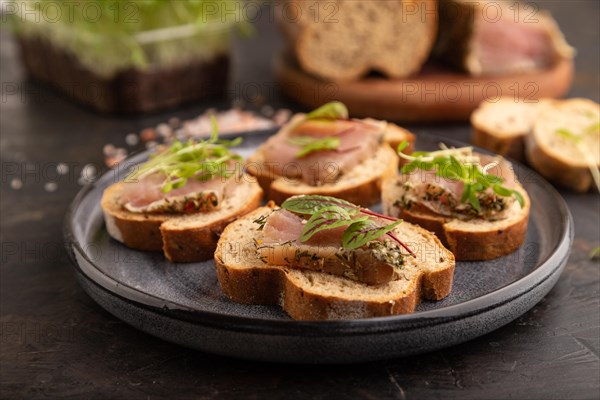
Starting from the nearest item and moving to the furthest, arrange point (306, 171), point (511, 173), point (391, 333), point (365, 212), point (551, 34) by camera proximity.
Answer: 1. point (391, 333)
2. point (365, 212)
3. point (511, 173)
4. point (306, 171)
5. point (551, 34)

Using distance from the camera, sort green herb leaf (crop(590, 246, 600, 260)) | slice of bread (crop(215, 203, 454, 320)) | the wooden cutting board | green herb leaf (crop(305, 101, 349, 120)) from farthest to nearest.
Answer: the wooden cutting board → green herb leaf (crop(305, 101, 349, 120)) → green herb leaf (crop(590, 246, 600, 260)) → slice of bread (crop(215, 203, 454, 320))

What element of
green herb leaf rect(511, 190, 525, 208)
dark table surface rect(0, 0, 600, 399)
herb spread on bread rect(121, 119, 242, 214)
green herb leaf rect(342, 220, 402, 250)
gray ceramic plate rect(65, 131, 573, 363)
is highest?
green herb leaf rect(342, 220, 402, 250)

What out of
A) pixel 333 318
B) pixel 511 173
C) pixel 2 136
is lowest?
pixel 2 136

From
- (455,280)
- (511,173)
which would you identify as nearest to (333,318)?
(455,280)

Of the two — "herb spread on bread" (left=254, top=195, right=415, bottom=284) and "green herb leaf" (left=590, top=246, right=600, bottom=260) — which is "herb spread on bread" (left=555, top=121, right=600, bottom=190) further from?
"herb spread on bread" (left=254, top=195, right=415, bottom=284)

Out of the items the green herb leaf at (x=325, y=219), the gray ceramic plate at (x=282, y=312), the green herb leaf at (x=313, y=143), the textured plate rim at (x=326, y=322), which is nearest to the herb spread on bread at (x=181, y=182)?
the gray ceramic plate at (x=282, y=312)

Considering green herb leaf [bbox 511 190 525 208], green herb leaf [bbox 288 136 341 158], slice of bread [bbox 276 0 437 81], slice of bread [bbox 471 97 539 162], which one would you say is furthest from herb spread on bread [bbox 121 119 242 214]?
slice of bread [bbox 276 0 437 81]

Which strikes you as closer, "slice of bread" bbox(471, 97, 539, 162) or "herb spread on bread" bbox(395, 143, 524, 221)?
"herb spread on bread" bbox(395, 143, 524, 221)

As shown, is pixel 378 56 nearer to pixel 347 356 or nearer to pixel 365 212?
pixel 365 212
